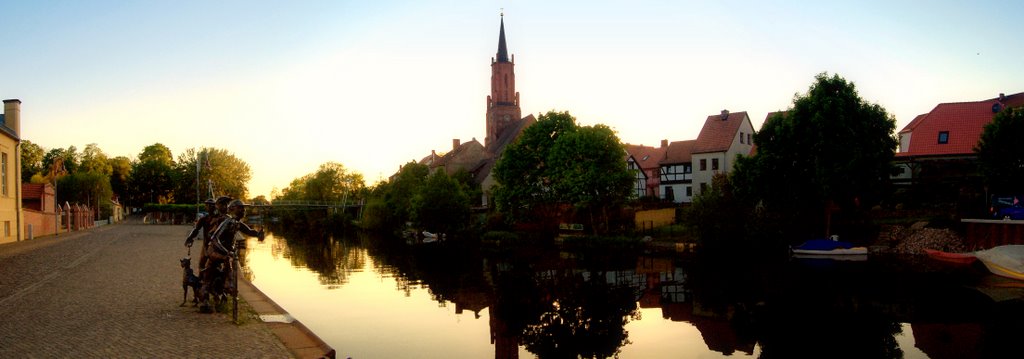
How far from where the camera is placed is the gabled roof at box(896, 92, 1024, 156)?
4462 centimetres

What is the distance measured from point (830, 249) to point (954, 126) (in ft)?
59.2

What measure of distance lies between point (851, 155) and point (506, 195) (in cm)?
2317

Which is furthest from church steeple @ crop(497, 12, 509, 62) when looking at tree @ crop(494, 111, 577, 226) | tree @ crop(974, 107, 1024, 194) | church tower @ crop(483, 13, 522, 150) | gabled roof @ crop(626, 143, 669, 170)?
tree @ crop(974, 107, 1024, 194)

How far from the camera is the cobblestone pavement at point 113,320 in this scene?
9.82 m

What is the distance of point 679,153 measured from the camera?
6531cm

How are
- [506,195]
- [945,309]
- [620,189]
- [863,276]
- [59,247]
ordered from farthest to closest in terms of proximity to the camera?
[506,195], [620,189], [59,247], [863,276], [945,309]

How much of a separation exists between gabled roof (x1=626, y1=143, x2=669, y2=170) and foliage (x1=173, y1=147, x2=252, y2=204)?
62819 mm

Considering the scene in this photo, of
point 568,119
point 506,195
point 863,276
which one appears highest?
point 568,119

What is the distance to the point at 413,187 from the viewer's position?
68.6 metres

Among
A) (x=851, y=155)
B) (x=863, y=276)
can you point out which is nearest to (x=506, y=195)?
(x=851, y=155)

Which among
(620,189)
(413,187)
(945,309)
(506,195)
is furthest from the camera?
(413,187)

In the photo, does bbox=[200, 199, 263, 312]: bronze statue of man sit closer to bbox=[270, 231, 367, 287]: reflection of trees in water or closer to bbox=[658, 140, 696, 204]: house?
bbox=[270, 231, 367, 287]: reflection of trees in water

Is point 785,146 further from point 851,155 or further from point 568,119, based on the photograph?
point 568,119

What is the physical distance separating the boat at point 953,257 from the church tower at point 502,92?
64646 mm
